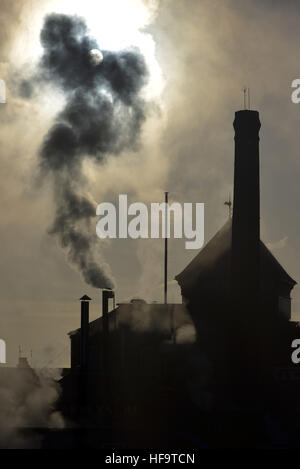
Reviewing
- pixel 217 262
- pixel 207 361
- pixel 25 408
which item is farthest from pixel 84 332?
pixel 217 262

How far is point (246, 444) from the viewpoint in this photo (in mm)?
41969

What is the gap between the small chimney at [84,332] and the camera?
47.1 m

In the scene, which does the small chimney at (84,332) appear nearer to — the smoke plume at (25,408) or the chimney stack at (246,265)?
the smoke plume at (25,408)

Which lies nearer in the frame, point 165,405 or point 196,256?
point 165,405

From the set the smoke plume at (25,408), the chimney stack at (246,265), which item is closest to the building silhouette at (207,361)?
the chimney stack at (246,265)

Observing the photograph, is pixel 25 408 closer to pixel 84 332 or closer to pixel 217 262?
pixel 84 332

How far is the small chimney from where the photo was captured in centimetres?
4708

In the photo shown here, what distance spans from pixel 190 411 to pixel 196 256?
1547 centimetres

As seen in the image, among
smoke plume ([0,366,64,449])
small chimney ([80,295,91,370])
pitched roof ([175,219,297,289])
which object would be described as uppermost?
pitched roof ([175,219,297,289])

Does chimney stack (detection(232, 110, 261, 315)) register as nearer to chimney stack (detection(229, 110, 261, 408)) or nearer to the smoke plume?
chimney stack (detection(229, 110, 261, 408))

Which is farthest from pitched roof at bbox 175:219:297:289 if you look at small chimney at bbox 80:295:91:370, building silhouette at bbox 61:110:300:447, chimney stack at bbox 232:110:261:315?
small chimney at bbox 80:295:91:370

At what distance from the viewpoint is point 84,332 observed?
47906mm
